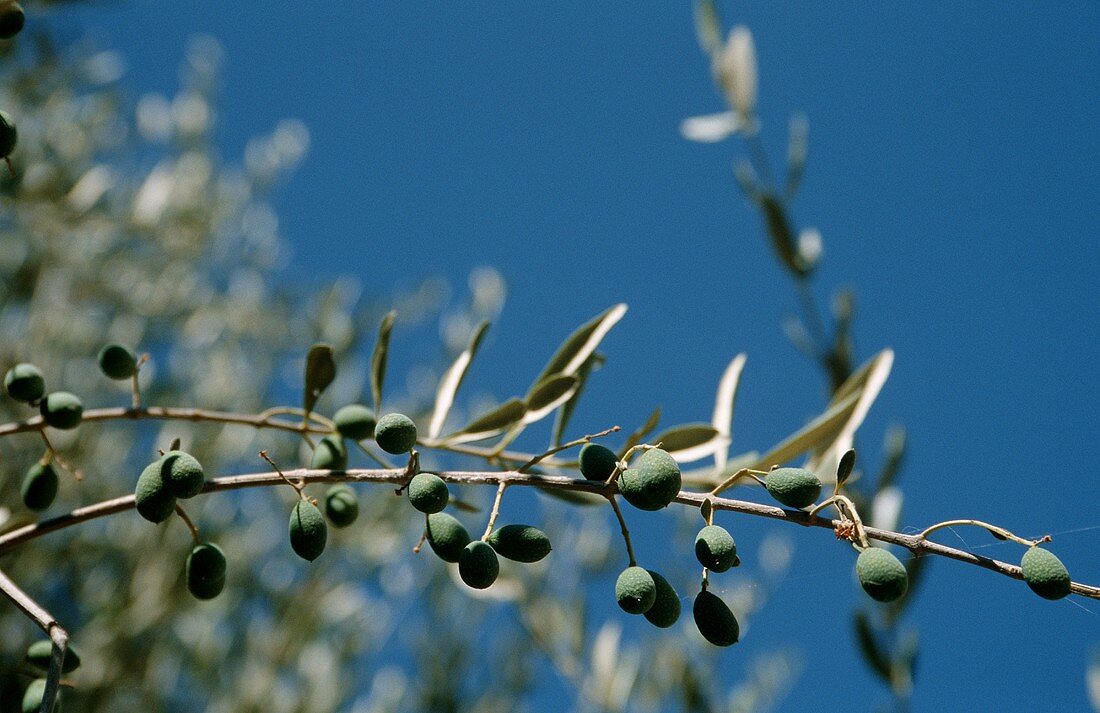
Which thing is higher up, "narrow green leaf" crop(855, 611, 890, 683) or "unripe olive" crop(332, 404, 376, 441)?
"narrow green leaf" crop(855, 611, 890, 683)

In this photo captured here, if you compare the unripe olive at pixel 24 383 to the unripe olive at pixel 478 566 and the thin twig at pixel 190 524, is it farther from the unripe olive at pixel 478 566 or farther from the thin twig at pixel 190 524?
the unripe olive at pixel 478 566

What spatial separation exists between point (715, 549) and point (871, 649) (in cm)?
112

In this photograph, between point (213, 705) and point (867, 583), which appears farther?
point (213, 705)

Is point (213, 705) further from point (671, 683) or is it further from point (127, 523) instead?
point (671, 683)

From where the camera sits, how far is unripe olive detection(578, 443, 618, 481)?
1069 mm

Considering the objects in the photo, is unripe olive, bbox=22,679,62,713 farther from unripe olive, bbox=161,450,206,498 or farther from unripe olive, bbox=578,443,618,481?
unripe olive, bbox=578,443,618,481

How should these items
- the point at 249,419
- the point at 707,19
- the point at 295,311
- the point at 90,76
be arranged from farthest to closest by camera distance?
the point at 295,311, the point at 90,76, the point at 707,19, the point at 249,419

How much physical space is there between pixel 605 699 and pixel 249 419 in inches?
62.5

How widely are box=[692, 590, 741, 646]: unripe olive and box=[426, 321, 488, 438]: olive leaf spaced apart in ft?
1.87

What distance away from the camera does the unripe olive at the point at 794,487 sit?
978 millimetres

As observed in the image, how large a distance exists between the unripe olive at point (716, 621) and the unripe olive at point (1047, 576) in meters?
0.29

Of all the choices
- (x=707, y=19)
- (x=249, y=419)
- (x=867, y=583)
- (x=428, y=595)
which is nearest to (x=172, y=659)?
(x=428, y=595)

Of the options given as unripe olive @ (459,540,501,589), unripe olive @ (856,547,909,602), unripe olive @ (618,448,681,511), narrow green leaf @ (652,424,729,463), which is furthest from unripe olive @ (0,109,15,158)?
unripe olive @ (856,547,909,602)

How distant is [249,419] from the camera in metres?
1.28
